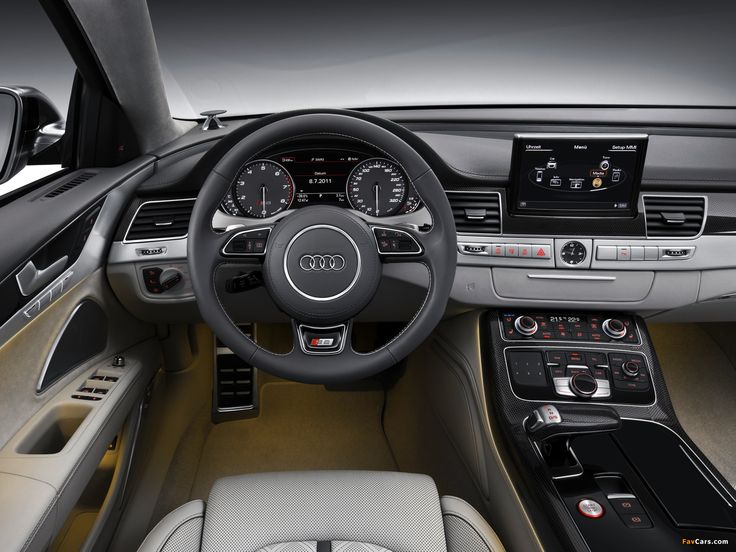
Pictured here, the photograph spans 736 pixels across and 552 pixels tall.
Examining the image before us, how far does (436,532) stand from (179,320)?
3.44 ft

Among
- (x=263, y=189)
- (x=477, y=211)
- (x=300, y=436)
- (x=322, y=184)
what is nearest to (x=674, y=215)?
(x=477, y=211)

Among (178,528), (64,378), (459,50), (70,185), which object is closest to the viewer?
(178,528)

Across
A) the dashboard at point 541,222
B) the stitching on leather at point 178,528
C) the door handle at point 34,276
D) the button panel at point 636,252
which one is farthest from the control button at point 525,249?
the door handle at point 34,276

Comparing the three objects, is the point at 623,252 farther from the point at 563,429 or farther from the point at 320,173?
the point at 320,173

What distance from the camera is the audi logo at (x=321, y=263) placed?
130 cm

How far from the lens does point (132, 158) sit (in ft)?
5.83

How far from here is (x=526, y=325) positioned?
1.72 m

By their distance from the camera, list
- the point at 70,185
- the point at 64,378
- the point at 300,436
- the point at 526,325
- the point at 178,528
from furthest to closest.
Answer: the point at 300,436 → the point at 526,325 → the point at 70,185 → the point at 64,378 → the point at 178,528

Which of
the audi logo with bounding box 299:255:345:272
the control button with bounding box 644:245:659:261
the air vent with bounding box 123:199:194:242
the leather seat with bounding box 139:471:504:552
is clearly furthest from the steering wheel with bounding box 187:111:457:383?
the control button with bounding box 644:245:659:261

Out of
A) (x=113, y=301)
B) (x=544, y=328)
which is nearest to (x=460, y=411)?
(x=544, y=328)

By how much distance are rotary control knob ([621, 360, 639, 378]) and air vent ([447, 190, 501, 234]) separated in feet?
1.70

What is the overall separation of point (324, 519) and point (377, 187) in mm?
787

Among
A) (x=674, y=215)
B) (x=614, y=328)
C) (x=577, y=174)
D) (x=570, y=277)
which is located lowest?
(x=614, y=328)

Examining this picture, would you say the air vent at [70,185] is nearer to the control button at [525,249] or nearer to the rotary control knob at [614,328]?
the control button at [525,249]
